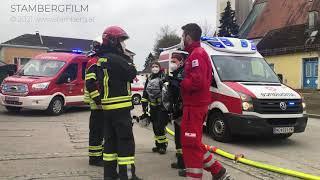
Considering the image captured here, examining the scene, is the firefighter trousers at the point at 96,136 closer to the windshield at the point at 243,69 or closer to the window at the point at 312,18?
the windshield at the point at 243,69

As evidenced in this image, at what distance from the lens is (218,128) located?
36.2 feet

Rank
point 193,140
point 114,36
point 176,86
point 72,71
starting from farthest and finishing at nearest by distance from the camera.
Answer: point 72,71, point 176,86, point 114,36, point 193,140

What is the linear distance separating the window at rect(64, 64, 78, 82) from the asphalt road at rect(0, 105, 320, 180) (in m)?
2.98

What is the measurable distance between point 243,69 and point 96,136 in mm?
4815

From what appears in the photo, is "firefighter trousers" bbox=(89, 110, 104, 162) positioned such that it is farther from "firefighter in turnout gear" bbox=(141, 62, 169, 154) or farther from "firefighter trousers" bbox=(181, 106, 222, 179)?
"firefighter trousers" bbox=(181, 106, 222, 179)

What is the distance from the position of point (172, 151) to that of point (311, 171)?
2.66 m

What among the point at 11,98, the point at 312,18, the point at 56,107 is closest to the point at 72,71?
the point at 56,107

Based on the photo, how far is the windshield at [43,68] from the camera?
1680cm

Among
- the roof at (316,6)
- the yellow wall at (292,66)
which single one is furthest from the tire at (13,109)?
the roof at (316,6)

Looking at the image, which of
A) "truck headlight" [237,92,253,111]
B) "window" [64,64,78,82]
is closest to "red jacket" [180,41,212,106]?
"truck headlight" [237,92,253,111]

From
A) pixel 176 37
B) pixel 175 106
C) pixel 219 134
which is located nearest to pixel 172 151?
pixel 219 134

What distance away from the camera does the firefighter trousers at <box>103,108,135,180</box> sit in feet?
21.6

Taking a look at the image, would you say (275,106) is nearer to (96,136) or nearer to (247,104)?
(247,104)

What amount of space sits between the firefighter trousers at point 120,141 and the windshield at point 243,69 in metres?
4.91
